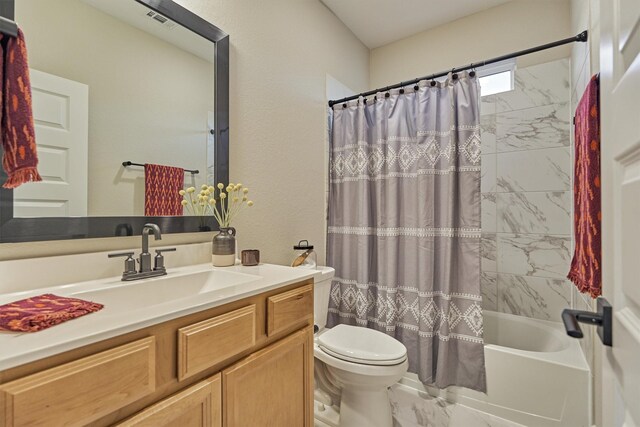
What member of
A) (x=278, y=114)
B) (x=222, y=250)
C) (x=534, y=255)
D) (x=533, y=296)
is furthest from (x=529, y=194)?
(x=222, y=250)

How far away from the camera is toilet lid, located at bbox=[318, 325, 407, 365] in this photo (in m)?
1.48

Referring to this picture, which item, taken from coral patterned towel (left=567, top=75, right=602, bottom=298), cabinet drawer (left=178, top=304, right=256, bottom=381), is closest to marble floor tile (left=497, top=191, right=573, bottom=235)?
coral patterned towel (left=567, top=75, right=602, bottom=298)

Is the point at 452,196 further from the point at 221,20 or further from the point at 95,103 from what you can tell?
the point at 95,103

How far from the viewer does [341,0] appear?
2232 mm

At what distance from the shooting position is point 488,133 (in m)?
2.49

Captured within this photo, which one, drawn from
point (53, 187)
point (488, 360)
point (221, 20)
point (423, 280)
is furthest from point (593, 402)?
point (221, 20)

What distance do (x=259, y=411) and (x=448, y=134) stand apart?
176 centimetres

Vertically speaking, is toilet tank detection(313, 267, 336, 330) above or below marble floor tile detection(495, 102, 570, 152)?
below

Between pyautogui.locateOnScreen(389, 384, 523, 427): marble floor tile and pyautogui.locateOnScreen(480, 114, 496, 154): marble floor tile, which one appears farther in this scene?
pyautogui.locateOnScreen(480, 114, 496, 154): marble floor tile

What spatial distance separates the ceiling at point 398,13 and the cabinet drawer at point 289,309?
85.1 inches

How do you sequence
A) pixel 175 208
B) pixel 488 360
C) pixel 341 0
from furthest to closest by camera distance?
pixel 341 0, pixel 488 360, pixel 175 208

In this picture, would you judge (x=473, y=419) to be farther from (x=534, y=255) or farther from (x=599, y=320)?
(x=599, y=320)

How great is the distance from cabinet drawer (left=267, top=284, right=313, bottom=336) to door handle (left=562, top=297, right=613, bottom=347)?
796 millimetres

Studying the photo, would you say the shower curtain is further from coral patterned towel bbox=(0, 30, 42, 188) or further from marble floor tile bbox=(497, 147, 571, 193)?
coral patterned towel bbox=(0, 30, 42, 188)
